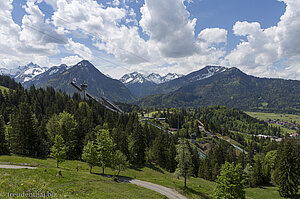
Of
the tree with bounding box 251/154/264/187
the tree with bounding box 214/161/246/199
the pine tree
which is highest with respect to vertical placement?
the tree with bounding box 214/161/246/199

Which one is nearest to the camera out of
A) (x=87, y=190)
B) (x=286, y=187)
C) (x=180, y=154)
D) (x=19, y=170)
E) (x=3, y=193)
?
(x=3, y=193)

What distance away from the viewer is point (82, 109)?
116812mm

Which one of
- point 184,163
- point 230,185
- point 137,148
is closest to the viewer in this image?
point 230,185

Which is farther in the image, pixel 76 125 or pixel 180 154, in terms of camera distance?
pixel 76 125

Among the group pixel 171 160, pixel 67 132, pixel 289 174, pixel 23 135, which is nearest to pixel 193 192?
pixel 171 160

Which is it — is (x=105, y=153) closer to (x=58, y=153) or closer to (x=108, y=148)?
(x=108, y=148)

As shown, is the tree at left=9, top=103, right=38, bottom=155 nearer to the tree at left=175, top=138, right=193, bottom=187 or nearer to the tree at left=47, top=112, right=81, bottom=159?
the tree at left=47, top=112, right=81, bottom=159

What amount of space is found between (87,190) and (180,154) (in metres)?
26.0

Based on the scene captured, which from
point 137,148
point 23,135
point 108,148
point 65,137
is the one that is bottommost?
point 137,148

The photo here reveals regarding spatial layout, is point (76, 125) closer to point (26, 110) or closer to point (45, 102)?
point (26, 110)

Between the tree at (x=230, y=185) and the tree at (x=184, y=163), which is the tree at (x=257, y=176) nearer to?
the tree at (x=184, y=163)

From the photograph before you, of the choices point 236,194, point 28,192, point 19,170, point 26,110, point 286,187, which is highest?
point 26,110

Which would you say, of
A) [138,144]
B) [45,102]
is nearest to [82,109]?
[45,102]

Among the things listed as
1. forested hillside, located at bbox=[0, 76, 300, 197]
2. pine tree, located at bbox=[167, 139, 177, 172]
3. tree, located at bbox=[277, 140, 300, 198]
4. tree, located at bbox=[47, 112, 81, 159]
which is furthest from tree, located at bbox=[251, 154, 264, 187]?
tree, located at bbox=[47, 112, 81, 159]
